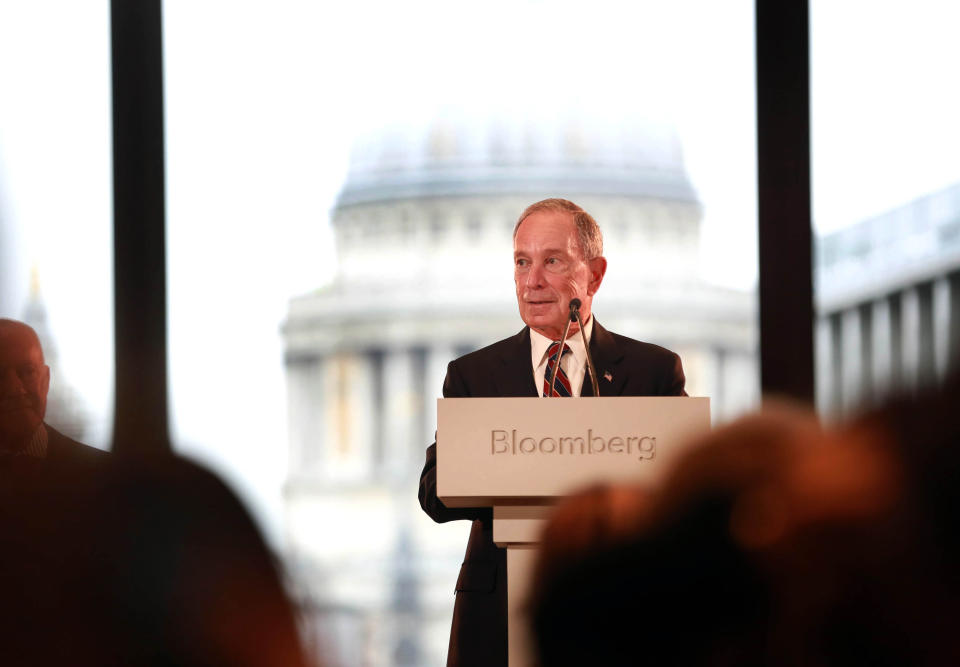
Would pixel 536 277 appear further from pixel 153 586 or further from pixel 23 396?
pixel 153 586

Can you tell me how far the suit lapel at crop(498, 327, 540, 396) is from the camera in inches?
122

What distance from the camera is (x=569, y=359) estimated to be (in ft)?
10.3

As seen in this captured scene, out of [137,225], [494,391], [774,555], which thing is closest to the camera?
[774,555]

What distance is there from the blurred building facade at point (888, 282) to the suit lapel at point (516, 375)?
144 cm

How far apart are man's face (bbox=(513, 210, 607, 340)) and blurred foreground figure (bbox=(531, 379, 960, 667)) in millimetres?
2630

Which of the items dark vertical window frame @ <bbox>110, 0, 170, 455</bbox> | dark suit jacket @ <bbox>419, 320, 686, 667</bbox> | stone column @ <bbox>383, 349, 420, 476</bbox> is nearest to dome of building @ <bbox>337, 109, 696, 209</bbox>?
stone column @ <bbox>383, 349, 420, 476</bbox>

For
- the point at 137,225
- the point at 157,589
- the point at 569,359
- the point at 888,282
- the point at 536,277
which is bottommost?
the point at 157,589

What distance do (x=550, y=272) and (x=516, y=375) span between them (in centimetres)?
32

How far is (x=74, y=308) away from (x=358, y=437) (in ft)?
4.22

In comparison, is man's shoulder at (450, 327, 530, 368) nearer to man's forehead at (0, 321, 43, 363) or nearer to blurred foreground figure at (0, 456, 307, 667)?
man's forehead at (0, 321, 43, 363)

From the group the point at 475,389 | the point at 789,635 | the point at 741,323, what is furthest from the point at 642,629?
the point at 741,323

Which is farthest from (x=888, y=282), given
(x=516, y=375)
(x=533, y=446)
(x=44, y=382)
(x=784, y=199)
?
(x=44, y=382)

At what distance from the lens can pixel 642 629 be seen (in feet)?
1.63

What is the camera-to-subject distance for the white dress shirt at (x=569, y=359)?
3092 millimetres
